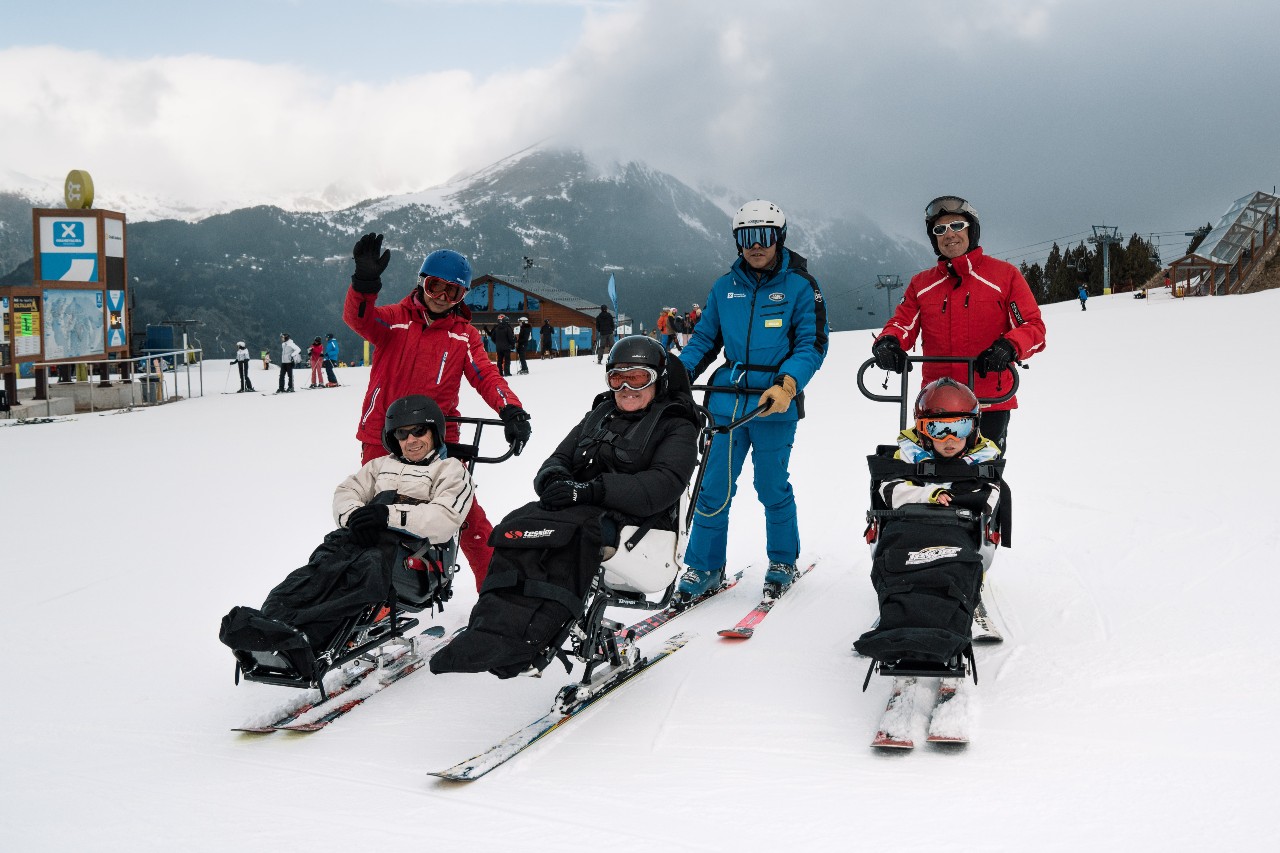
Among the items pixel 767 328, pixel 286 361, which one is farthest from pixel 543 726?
pixel 286 361

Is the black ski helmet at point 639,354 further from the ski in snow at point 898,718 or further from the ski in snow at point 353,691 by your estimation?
the ski in snow at point 898,718

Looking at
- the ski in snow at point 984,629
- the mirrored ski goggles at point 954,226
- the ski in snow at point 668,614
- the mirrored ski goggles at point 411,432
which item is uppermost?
the mirrored ski goggles at point 954,226

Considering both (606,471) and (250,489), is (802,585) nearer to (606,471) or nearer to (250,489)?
(606,471)

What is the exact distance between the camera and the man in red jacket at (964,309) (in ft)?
15.0

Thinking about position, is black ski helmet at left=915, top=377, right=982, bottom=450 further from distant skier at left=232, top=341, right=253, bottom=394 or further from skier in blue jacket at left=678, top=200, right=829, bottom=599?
distant skier at left=232, top=341, right=253, bottom=394

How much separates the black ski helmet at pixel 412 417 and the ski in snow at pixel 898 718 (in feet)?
6.75

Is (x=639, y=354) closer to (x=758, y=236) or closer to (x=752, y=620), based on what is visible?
(x=758, y=236)

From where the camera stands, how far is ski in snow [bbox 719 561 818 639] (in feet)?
14.7

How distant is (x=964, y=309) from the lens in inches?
184

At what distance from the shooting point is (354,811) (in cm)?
289

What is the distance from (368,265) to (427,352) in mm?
484

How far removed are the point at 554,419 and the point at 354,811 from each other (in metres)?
10.9

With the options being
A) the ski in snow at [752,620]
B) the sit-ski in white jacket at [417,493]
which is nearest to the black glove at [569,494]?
the sit-ski in white jacket at [417,493]

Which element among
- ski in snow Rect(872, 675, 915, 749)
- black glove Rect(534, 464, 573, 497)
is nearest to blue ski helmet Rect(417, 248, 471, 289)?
black glove Rect(534, 464, 573, 497)
